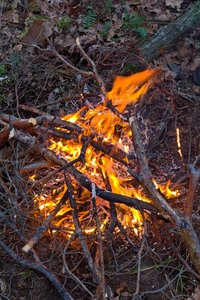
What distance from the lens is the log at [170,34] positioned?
13.2 ft

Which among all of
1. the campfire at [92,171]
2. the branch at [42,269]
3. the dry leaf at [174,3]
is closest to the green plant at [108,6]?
the dry leaf at [174,3]

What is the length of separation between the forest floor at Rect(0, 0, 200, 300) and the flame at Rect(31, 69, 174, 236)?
0.17m

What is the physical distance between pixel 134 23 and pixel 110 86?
51.9 inches

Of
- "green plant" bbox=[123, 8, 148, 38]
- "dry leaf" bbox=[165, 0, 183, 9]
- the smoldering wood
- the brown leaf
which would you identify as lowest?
the smoldering wood

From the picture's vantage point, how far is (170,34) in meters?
4.09

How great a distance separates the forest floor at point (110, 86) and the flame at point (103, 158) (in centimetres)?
17

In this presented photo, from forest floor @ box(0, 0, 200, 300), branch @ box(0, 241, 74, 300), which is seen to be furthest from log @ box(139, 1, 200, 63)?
branch @ box(0, 241, 74, 300)

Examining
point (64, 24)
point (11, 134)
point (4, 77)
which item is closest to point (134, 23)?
point (64, 24)

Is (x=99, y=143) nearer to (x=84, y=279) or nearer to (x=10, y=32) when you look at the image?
(x=84, y=279)

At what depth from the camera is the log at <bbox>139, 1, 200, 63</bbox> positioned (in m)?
4.03

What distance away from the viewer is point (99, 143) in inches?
114

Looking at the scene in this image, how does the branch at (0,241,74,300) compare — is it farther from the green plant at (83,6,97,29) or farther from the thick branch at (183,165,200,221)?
the green plant at (83,6,97,29)

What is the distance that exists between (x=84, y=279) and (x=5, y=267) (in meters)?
0.68

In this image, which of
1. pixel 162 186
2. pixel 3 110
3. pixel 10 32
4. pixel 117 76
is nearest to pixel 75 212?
pixel 162 186
